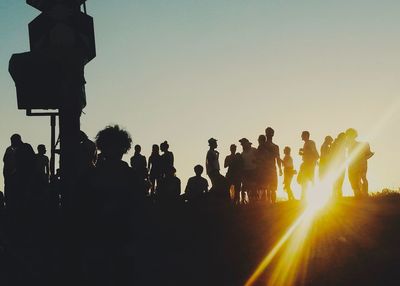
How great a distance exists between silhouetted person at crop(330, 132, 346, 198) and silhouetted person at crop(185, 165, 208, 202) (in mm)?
3079

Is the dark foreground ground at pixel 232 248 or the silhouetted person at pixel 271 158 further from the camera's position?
the silhouetted person at pixel 271 158

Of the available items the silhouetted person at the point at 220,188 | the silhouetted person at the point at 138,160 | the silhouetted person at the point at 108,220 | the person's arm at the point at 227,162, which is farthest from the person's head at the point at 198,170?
the silhouetted person at the point at 108,220

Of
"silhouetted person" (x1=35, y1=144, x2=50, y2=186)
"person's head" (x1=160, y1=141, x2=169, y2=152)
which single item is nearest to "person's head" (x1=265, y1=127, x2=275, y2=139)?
"person's head" (x1=160, y1=141, x2=169, y2=152)

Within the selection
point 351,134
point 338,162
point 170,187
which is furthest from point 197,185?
point 351,134

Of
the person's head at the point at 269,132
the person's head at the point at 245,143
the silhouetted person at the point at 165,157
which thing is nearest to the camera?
the person's head at the point at 269,132

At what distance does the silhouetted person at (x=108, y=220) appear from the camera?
5418 millimetres

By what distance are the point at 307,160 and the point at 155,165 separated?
364 cm

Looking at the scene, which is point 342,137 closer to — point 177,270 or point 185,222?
point 185,222

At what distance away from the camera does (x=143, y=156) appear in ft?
55.8

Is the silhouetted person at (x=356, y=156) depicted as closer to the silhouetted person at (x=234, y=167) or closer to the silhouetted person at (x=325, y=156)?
the silhouetted person at (x=325, y=156)

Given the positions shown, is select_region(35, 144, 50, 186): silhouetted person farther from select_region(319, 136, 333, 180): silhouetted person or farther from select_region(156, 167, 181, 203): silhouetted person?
select_region(319, 136, 333, 180): silhouetted person

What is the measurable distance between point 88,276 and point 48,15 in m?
2.17

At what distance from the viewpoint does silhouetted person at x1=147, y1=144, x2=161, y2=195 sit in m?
16.5

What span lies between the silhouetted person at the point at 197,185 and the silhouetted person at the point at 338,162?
10.1 feet
